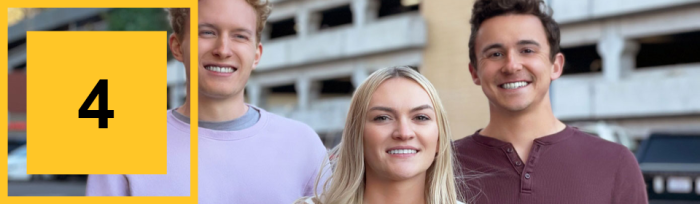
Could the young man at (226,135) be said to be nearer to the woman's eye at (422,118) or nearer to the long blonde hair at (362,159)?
the long blonde hair at (362,159)

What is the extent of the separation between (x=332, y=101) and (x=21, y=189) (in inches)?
538

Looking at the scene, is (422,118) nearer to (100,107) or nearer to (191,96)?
(191,96)

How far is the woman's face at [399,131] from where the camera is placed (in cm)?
252

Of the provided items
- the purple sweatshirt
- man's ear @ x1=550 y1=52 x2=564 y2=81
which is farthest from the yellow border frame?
man's ear @ x1=550 y1=52 x2=564 y2=81

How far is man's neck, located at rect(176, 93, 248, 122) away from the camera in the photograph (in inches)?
107

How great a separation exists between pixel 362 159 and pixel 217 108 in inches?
20.4

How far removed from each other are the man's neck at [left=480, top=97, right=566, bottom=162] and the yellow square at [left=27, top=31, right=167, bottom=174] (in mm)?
1318

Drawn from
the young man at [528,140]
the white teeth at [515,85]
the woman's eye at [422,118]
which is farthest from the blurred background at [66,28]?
the woman's eye at [422,118]

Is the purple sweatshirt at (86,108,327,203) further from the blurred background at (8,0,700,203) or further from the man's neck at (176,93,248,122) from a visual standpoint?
the blurred background at (8,0,700,203)

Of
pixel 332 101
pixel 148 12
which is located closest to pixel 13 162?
pixel 148 12

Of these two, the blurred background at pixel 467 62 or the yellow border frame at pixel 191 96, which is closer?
the yellow border frame at pixel 191 96

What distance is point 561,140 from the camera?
3.05m

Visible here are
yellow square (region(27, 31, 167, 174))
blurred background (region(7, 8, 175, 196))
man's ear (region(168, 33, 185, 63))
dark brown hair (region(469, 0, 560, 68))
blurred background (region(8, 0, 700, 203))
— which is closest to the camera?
yellow square (region(27, 31, 167, 174))

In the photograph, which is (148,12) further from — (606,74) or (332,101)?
(332,101)
